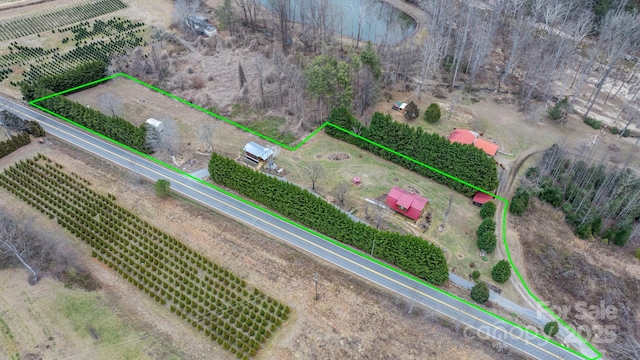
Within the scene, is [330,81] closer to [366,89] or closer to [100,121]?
[366,89]

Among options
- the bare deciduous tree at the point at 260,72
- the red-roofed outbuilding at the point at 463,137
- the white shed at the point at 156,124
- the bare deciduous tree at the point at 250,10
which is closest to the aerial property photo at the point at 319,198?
the white shed at the point at 156,124

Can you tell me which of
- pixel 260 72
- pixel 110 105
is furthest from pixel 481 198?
pixel 110 105

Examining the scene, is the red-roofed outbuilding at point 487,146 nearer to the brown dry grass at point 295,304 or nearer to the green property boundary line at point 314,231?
the green property boundary line at point 314,231

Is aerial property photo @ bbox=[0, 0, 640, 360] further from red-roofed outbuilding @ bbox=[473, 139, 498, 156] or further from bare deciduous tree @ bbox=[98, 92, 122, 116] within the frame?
bare deciduous tree @ bbox=[98, 92, 122, 116]

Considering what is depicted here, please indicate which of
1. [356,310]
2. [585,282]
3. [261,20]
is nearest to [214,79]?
[261,20]

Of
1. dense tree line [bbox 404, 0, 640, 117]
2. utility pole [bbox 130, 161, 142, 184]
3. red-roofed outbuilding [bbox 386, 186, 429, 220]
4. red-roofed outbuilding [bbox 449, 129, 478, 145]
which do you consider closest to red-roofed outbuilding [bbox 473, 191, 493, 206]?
red-roofed outbuilding [bbox 386, 186, 429, 220]

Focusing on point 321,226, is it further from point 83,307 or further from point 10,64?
point 10,64
